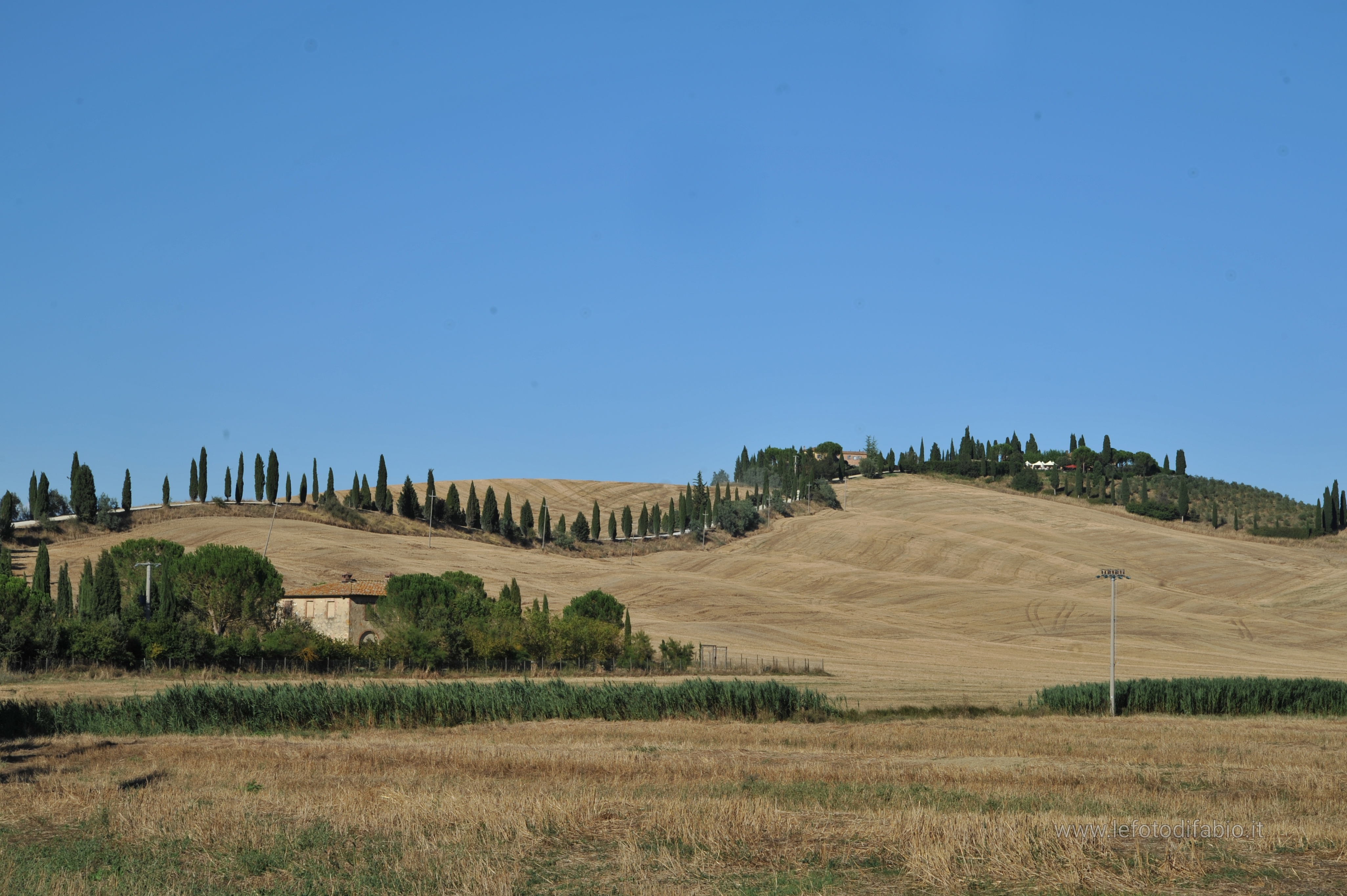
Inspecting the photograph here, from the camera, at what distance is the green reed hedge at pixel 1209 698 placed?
52531 mm

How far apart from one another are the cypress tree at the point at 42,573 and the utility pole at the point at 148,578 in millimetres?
7342

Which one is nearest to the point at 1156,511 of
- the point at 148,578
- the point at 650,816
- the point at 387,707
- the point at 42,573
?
the point at 148,578

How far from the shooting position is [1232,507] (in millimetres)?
198875

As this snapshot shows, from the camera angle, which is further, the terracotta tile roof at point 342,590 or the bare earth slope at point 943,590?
the terracotta tile roof at point 342,590

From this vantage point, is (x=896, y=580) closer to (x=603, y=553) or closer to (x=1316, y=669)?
(x=603, y=553)

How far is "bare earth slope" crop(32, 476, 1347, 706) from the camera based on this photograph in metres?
89.9

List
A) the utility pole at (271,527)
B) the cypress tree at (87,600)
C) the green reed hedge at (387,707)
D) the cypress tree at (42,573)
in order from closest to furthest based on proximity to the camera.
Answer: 1. the green reed hedge at (387,707)
2. the cypress tree at (87,600)
3. the cypress tree at (42,573)
4. the utility pole at (271,527)

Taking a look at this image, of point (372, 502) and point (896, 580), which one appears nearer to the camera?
point (896, 580)

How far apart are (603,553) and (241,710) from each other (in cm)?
11855

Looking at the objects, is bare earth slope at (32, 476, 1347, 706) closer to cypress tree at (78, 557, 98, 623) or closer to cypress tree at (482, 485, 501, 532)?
cypress tree at (482, 485, 501, 532)

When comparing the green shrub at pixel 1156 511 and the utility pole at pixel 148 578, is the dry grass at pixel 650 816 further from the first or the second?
the green shrub at pixel 1156 511

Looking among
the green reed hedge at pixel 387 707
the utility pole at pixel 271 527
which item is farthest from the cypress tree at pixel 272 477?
the green reed hedge at pixel 387 707

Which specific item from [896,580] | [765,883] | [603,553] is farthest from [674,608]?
[765,883]

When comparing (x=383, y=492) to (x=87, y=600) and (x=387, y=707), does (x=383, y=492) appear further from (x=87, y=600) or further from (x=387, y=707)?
(x=387, y=707)
